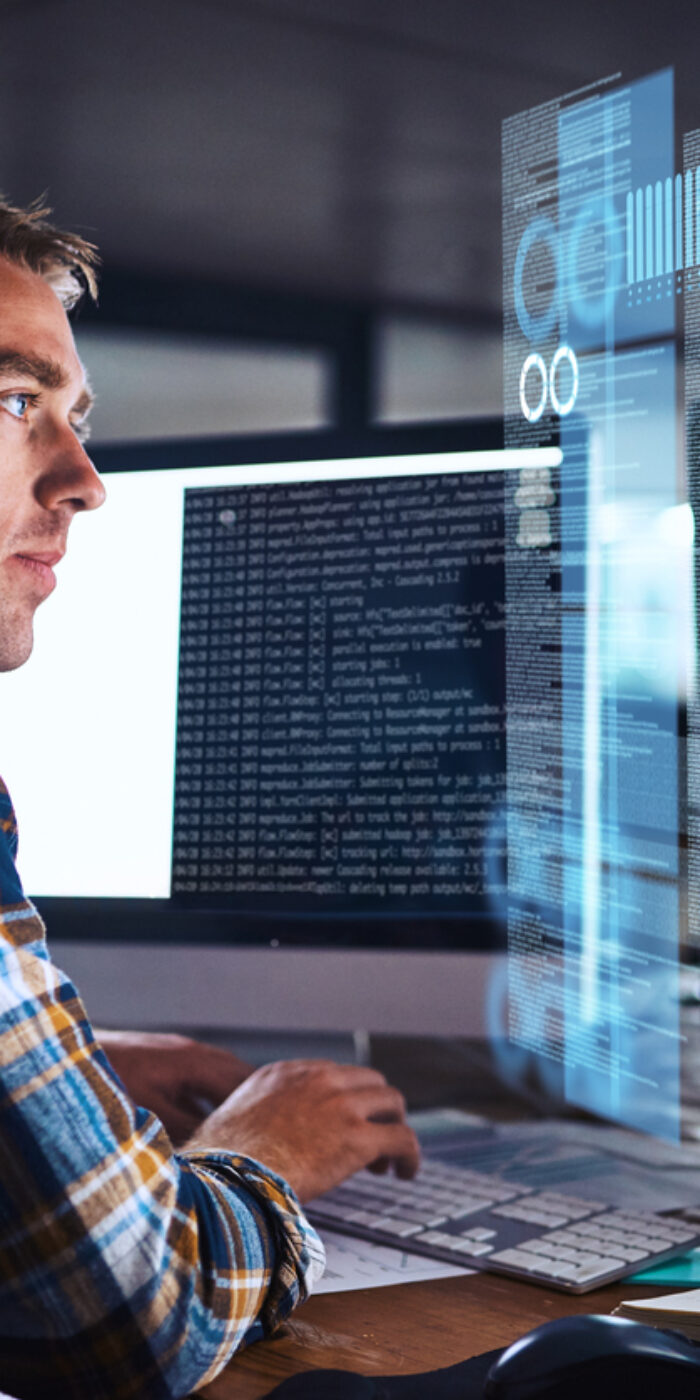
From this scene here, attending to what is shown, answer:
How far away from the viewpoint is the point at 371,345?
2.95 ft

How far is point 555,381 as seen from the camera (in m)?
0.70

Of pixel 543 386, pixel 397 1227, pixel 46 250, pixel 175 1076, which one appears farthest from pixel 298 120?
pixel 397 1227

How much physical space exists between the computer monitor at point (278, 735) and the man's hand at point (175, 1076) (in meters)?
0.02

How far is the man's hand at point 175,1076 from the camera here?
0.76m

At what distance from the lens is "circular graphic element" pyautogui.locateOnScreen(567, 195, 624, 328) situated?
656 millimetres

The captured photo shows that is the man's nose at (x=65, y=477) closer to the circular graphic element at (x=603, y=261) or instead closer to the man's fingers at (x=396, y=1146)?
the circular graphic element at (x=603, y=261)

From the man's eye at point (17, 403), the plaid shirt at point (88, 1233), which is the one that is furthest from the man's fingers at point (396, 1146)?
the man's eye at point (17, 403)

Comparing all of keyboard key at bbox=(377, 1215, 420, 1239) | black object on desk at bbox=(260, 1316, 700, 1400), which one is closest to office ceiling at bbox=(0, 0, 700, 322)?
keyboard key at bbox=(377, 1215, 420, 1239)

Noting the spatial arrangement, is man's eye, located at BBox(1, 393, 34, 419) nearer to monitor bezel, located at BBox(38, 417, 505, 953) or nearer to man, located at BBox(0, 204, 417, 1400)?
monitor bezel, located at BBox(38, 417, 505, 953)

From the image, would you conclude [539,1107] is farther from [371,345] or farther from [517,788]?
[371,345]

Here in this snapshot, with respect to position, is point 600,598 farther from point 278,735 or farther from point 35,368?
point 35,368

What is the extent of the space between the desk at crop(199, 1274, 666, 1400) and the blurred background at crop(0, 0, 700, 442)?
2.12ft

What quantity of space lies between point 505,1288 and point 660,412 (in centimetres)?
49

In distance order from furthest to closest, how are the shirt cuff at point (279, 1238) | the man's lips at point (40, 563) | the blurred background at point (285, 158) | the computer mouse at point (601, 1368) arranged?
the blurred background at point (285, 158)
the man's lips at point (40, 563)
the shirt cuff at point (279, 1238)
the computer mouse at point (601, 1368)
